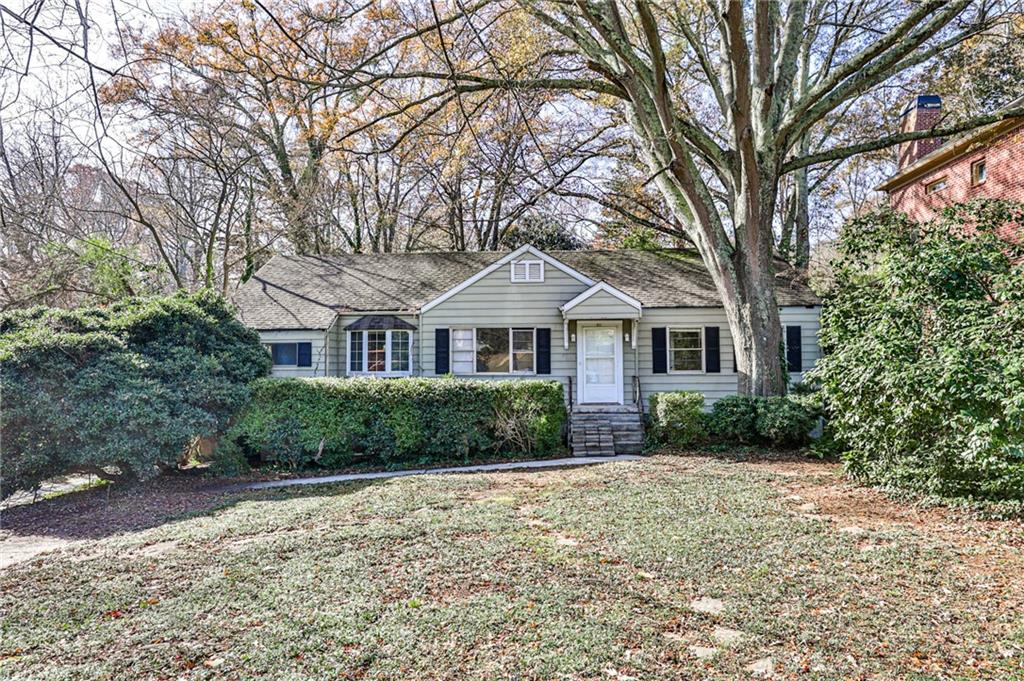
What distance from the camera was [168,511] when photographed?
7.95 meters

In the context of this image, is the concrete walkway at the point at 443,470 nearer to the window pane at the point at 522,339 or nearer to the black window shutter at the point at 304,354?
the window pane at the point at 522,339

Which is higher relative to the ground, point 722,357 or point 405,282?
point 405,282

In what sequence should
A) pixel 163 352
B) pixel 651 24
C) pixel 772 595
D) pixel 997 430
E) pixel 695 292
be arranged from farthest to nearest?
pixel 695 292 < pixel 163 352 < pixel 651 24 < pixel 997 430 < pixel 772 595

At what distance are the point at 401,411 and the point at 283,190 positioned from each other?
13.9m

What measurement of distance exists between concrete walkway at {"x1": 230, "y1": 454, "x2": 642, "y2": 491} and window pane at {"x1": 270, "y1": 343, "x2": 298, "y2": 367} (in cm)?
628

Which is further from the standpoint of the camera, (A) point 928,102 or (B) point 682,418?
(A) point 928,102

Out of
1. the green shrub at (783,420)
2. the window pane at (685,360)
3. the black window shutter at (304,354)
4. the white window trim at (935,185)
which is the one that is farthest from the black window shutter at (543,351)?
the white window trim at (935,185)

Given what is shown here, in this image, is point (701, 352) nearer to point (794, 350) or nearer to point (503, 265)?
point (794, 350)

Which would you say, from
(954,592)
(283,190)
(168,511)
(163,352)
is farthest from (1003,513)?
(283,190)

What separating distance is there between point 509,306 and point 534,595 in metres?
10.9

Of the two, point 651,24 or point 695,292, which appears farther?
point 695,292

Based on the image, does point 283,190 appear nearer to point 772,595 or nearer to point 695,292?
point 695,292

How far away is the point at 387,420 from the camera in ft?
36.4

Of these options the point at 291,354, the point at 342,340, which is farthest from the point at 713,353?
the point at 291,354
